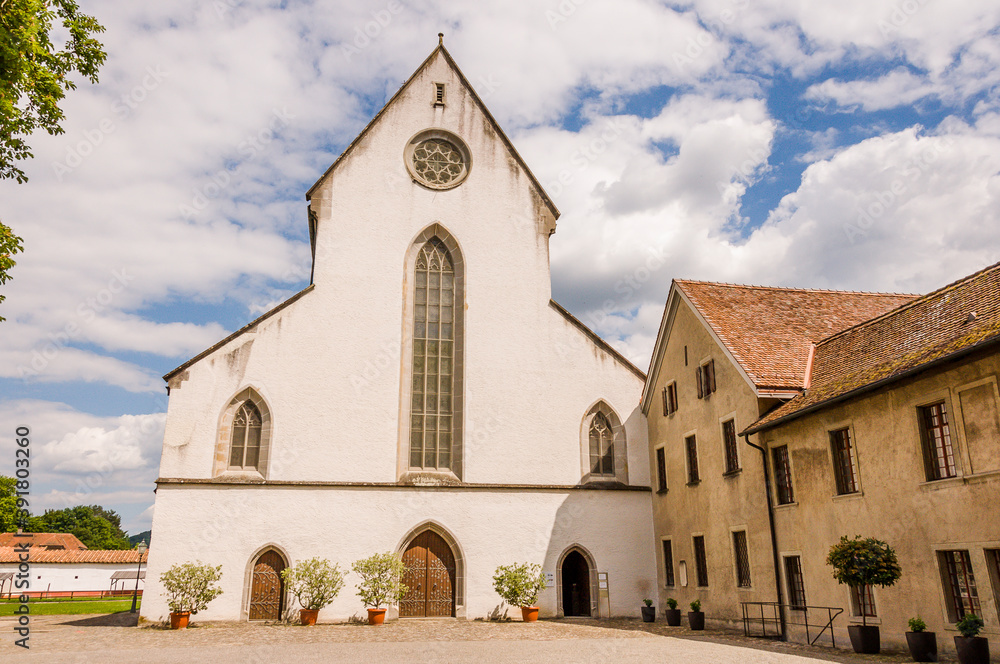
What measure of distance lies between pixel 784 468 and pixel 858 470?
8.45 ft

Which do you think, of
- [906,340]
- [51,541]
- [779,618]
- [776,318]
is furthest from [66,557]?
[906,340]

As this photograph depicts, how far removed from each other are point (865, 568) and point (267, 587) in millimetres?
15131

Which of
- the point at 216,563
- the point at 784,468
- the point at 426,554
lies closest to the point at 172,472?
the point at 216,563

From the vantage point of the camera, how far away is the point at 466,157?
82.3 feet

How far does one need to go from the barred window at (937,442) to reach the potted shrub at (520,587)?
11.5m

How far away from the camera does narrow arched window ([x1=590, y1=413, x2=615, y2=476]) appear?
22828 mm

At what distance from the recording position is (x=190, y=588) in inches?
731

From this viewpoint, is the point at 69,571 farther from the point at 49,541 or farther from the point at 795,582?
the point at 795,582

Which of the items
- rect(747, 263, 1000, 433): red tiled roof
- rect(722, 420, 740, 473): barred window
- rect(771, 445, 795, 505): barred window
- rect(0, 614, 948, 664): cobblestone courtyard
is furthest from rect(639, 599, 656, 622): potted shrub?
rect(747, 263, 1000, 433): red tiled roof

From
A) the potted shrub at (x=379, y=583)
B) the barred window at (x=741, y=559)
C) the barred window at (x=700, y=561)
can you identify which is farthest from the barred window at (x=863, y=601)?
the potted shrub at (x=379, y=583)

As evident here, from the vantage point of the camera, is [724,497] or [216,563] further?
[216,563]

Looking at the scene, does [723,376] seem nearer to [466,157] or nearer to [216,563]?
[466,157]

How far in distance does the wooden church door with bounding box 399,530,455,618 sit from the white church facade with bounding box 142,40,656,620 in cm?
6

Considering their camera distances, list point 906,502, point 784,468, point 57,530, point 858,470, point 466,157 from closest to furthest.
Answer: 1. point 906,502
2. point 858,470
3. point 784,468
4. point 466,157
5. point 57,530
